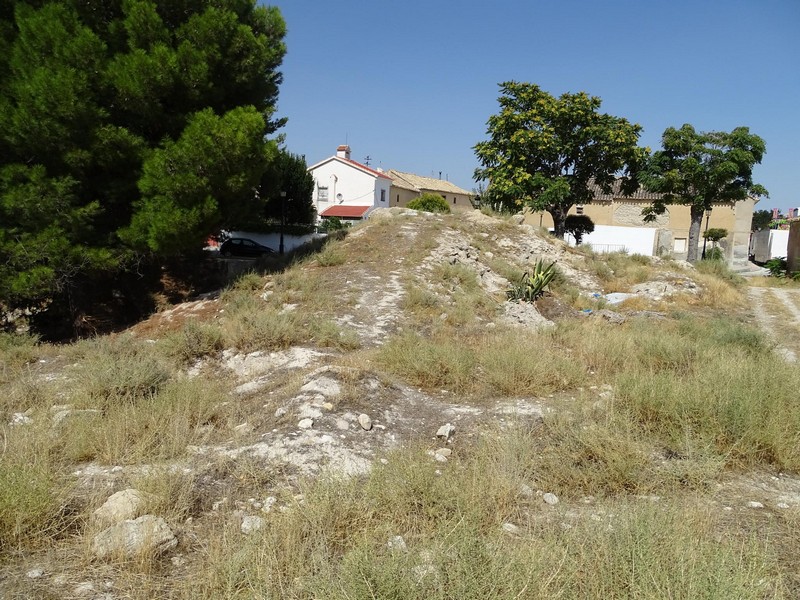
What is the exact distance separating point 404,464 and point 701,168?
75.1 ft

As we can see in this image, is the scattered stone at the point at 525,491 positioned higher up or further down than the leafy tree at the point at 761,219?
further down

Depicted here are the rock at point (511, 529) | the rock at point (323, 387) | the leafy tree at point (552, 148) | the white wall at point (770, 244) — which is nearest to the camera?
the rock at point (511, 529)

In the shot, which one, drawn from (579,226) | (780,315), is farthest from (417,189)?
(780,315)

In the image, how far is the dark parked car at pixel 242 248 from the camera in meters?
23.5

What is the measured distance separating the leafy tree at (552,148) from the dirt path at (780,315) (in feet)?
24.5

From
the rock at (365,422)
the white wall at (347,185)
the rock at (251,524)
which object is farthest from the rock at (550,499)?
the white wall at (347,185)

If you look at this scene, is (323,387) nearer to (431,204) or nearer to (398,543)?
(398,543)

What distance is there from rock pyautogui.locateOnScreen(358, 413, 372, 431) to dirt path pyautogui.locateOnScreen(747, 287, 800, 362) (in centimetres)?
598

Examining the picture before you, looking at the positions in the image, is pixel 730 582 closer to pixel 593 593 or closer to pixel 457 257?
pixel 593 593

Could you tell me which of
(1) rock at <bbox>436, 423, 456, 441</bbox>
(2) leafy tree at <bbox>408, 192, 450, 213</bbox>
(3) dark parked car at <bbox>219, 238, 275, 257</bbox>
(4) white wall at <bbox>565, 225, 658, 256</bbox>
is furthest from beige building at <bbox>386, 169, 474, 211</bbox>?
(1) rock at <bbox>436, 423, 456, 441</bbox>

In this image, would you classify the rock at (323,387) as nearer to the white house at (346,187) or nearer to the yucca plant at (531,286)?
the yucca plant at (531,286)

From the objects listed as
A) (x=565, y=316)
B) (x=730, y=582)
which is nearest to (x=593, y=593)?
(x=730, y=582)

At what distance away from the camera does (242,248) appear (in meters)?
23.9

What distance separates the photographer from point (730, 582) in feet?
6.46
